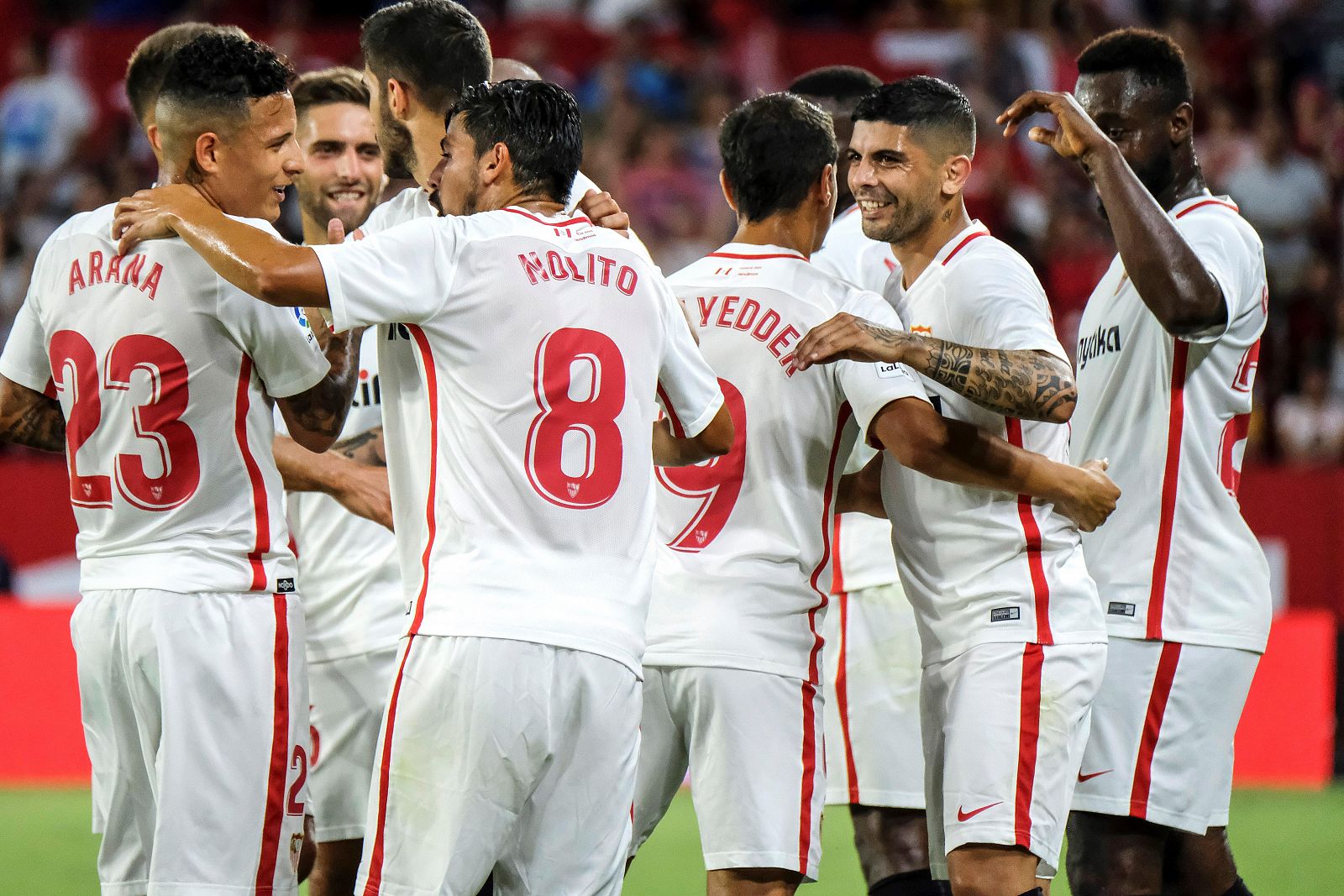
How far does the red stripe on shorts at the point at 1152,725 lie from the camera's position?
198 inches

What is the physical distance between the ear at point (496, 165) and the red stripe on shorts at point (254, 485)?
0.79 meters

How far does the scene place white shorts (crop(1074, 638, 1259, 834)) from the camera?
5035 mm

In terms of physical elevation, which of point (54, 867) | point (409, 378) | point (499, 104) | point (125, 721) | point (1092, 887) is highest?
point (499, 104)

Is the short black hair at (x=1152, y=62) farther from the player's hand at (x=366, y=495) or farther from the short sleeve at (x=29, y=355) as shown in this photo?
the short sleeve at (x=29, y=355)

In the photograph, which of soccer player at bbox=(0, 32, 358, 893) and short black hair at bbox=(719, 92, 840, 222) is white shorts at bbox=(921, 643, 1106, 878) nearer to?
short black hair at bbox=(719, 92, 840, 222)

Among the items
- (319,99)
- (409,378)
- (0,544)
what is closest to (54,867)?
(0,544)

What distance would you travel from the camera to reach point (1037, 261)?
13062mm

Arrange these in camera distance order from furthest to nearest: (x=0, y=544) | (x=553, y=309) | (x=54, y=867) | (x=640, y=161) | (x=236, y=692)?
(x=640, y=161) < (x=0, y=544) < (x=54, y=867) < (x=236, y=692) < (x=553, y=309)

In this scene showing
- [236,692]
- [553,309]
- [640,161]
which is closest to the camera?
[553,309]

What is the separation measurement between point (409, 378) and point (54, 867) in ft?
16.1

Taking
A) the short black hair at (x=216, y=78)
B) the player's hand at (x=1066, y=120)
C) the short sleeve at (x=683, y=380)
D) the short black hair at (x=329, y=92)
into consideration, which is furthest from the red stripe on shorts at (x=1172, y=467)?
the short black hair at (x=329, y=92)

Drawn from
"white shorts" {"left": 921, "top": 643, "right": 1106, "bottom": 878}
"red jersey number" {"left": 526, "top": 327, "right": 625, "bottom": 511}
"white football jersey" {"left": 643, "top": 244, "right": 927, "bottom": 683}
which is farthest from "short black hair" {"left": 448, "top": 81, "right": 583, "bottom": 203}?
"white shorts" {"left": 921, "top": 643, "right": 1106, "bottom": 878}

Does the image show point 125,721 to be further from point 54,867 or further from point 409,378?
point 54,867

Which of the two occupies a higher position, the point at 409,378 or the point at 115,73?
the point at 115,73
